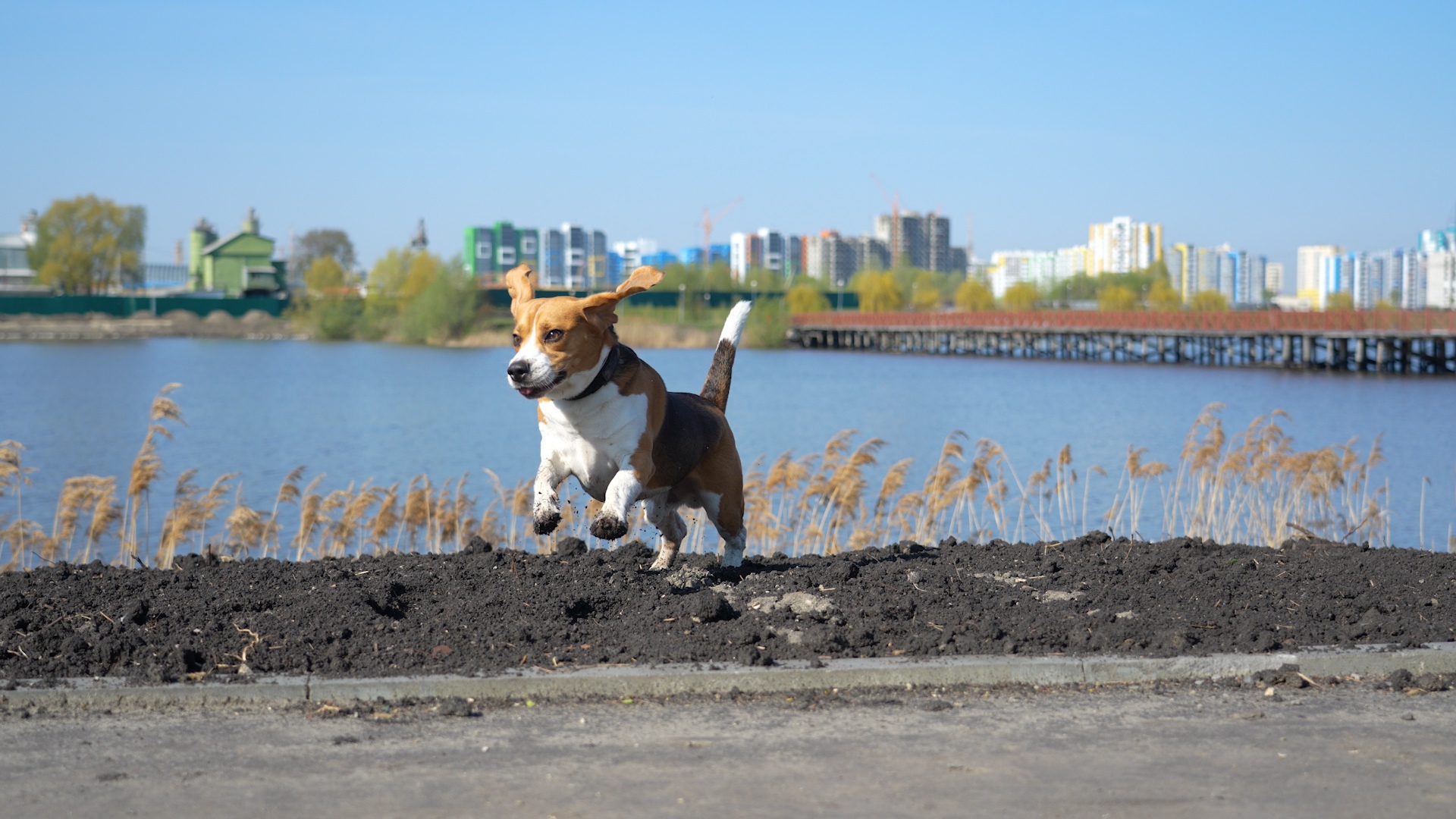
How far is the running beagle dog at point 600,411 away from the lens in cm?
611

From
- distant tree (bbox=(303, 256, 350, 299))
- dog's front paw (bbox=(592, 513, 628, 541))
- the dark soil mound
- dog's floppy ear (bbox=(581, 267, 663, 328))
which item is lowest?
the dark soil mound

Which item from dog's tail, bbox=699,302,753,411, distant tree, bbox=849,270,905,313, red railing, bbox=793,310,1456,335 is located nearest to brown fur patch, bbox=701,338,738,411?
dog's tail, bbox=699,302,753,411

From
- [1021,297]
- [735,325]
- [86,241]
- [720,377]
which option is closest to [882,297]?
[1021,297]

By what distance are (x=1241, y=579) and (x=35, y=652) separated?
6782 millimetres

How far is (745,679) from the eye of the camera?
625 cm

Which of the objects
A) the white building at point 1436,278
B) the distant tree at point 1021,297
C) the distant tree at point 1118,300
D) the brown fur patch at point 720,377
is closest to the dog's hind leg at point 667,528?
the brown fur patch at point 720,377

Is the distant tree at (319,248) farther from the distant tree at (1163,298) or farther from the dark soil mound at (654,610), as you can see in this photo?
the dark soil mound at (654,610)

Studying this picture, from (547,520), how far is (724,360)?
2.11 m

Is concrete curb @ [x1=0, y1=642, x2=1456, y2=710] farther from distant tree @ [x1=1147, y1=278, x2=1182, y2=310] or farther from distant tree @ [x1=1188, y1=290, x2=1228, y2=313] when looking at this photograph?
distant tree @ [x1=1147, y1=278, x2=1182, y2=310]

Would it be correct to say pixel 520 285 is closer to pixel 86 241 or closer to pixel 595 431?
pixel 595 431

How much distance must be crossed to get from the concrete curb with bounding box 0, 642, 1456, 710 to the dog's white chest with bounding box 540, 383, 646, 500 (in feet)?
3.28

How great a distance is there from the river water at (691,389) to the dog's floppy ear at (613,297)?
1263 cm

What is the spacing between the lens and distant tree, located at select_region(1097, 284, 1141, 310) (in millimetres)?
128262

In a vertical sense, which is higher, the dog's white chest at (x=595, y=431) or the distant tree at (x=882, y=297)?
the distant tree at (x=882, y=297)
